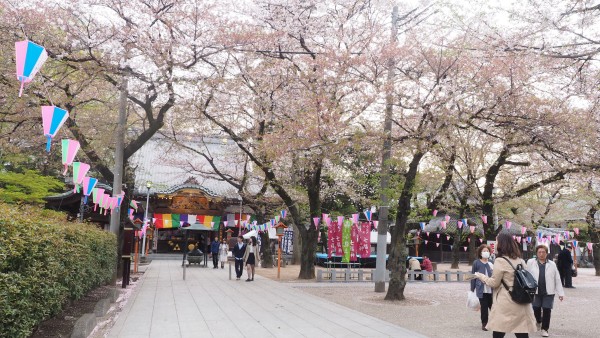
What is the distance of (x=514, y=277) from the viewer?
4.98 metres

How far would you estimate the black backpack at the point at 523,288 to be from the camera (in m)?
4.86

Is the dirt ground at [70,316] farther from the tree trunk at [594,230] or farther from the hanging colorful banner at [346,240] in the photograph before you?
the tree trunk at [594,230]

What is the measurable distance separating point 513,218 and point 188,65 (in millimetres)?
22802

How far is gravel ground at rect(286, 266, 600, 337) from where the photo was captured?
8.73 meters

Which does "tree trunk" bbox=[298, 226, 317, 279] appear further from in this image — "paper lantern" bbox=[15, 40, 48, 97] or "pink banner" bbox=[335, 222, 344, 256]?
"paper lantern" bbox=[15, 40, 48, 97]

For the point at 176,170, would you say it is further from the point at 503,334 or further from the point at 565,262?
the point at 503,334

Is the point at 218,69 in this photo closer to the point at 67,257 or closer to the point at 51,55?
the point at 51,55

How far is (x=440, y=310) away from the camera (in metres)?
11.2

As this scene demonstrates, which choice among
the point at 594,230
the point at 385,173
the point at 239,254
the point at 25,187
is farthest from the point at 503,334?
the point at 594,230

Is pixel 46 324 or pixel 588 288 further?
pixel 588 288

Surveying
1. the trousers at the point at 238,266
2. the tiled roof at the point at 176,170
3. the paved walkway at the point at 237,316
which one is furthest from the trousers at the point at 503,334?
the tiled roof at the point at 176,170

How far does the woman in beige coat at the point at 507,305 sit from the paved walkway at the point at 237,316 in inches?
114

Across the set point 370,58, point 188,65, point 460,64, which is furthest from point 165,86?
point 460,64

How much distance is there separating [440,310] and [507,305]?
261 inches
